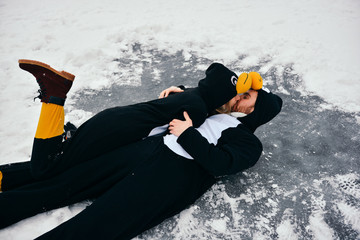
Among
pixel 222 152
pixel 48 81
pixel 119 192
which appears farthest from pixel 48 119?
pixel 222 152

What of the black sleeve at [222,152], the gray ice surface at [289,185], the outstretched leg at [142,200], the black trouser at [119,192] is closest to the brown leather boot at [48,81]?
the black trouser at [119,192]

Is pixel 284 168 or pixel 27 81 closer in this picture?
pixel 284 168

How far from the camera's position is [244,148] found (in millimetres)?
1797

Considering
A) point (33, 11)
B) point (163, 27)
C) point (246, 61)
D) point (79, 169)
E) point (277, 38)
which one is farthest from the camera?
point (33, 11)

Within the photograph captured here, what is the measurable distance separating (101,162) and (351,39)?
398 cm

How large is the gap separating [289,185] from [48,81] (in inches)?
78.8

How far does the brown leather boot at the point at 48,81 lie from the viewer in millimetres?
1812

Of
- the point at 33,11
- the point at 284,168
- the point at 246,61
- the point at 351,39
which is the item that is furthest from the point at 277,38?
the point at 33,11

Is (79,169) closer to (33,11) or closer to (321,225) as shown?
(321,225)

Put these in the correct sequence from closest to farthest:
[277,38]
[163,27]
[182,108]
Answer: [182,108] → [277,38] → [163,27]

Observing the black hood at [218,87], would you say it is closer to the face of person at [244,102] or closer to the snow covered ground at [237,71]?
the face of person at [244,102]

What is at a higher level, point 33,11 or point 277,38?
point 33,11

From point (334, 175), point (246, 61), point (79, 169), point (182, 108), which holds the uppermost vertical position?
point (182, 108)

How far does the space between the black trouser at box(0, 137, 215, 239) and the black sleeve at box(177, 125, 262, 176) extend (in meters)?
0.13
